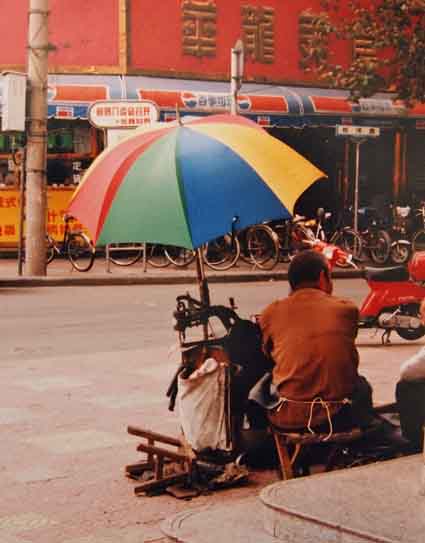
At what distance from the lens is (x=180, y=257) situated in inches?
883

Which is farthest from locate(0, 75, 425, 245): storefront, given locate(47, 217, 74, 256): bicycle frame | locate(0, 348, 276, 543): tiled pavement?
locate(0, 348, 276, 543): tiled pavement

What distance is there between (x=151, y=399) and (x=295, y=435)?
3.04m

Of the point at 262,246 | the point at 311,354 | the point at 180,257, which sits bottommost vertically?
the point at 311,354

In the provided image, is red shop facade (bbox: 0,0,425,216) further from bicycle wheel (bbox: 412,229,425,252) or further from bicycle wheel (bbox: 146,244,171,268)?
bicycle wheel (bbox: 412,229,425,252)

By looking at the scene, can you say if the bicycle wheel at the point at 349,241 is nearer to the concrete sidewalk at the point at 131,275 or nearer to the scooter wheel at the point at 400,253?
the scooter wheel at the point at 400,253

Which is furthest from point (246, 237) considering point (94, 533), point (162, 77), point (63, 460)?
point (94, 533)

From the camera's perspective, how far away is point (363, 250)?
24.0 m

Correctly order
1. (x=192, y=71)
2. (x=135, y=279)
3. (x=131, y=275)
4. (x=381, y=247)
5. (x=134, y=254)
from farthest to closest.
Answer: (x=192, y=71) → (x=381, y=247) → (x=134, y=254) → (x=131, y=275) → (x=135, y=279)

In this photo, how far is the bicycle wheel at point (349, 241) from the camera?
23.7 m

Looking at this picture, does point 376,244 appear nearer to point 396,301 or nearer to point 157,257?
point 157,257

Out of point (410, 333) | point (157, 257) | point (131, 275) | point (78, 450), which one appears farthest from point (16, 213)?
point (78, 450)

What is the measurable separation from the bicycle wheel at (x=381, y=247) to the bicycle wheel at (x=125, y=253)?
4.67m

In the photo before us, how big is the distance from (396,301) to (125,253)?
1157 centimetres

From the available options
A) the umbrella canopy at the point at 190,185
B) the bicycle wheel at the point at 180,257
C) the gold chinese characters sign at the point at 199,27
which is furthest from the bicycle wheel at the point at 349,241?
the umbrella canopy at the point at 190,185
